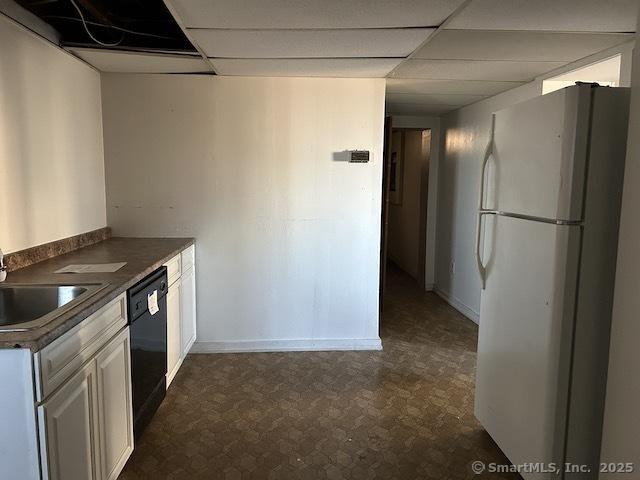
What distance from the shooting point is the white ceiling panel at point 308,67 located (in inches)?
120

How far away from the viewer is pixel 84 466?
1.68 meters

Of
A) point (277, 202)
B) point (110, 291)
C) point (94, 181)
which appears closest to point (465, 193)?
point (277, 202)

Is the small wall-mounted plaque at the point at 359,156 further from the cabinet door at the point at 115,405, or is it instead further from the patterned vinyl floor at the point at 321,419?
the cabinet door at the point at 115,405

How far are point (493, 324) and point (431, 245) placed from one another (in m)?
3.49

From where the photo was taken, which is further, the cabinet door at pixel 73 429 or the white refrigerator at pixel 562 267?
the white refrigerator at pixel 562 267

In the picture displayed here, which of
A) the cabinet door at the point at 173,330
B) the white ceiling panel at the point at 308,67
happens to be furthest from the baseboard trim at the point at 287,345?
the white ceiling panel at the point at 308,67

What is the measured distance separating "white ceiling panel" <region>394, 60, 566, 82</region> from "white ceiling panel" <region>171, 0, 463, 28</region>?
2.75 feet

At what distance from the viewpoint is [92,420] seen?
175 centimetres

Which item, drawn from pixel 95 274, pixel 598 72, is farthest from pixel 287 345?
pixel 598 72

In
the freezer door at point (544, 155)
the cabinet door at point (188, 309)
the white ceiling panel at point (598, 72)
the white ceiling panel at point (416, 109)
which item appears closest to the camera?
the freezer door at point (544, 155)

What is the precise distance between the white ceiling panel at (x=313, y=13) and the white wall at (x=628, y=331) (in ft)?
2.99

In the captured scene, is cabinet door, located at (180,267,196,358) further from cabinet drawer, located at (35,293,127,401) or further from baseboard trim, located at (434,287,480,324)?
baseboard trim, located at (434,287,480,324)

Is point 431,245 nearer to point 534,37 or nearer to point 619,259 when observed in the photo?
point 534,37

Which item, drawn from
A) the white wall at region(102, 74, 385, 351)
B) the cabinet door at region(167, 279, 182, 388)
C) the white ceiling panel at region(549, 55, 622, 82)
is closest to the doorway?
the white wall at region(102, 74, 385, 351)
